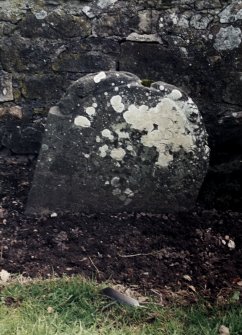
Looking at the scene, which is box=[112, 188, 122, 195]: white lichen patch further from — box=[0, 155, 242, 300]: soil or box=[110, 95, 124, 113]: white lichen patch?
box=[110, 95, 124, 113]: white lichen patch

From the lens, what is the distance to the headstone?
291 cm

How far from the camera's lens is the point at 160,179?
3.08m

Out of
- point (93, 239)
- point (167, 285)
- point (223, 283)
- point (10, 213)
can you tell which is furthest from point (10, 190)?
point (223, 283)

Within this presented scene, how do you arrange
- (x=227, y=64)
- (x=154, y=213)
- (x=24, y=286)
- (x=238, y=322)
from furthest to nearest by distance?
1. (x=227, y=64)
2. (x=154, y=213)
3. (x=24, y=286)
4. (x=238, y=322)

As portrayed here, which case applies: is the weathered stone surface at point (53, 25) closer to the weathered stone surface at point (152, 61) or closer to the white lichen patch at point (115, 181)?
the weathered stone surface at point (152, 61)

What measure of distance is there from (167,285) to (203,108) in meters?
1.35

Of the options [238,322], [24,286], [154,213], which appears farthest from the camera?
[154,213]

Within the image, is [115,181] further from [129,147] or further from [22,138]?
[22,138]

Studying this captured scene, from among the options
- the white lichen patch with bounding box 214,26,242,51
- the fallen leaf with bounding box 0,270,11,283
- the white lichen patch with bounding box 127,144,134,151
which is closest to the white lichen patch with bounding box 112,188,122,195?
the white lichen patch with bounding box 127,144,134,151

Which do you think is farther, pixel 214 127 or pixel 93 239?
pixel 214 127

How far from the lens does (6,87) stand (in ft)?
11.7

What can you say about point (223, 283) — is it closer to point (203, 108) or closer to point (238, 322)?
point (238, 322)

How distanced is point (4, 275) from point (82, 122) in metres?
0.90

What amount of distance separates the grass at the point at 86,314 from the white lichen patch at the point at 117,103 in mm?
932
